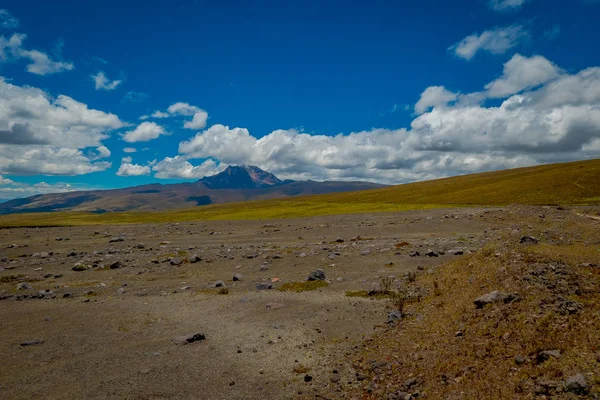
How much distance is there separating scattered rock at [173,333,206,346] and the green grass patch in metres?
7.77

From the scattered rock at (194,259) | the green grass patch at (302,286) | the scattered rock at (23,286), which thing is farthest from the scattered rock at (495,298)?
the scattered rock at (23,286)

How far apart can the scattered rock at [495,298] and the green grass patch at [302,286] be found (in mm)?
10458

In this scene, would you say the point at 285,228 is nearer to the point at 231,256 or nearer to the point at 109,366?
the point at 231,256

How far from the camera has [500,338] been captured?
35.6 ft

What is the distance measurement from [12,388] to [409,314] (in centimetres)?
1487

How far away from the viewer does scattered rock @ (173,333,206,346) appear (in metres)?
14.7

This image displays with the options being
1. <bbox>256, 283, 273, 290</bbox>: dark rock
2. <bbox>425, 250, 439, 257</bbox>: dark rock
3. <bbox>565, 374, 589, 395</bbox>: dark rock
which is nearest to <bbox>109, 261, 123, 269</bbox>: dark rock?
<bbox>256, 283, 273, 290</bbox>: dark rock

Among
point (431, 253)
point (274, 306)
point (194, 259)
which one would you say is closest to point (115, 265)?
point (194, 259)

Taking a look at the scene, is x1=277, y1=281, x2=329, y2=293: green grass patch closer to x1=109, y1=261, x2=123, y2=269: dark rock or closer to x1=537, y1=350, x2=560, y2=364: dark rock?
x1=537, y1=350, x2=560, y2=364: dark rock

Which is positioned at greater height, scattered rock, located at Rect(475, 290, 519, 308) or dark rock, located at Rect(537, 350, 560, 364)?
scattered rock, located at Rect(475, 290, 519, 308)

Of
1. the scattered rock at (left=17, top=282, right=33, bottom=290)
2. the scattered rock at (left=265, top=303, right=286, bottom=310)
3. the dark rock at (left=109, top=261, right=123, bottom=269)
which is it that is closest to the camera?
the scattered rock at (left=265, top=303, right=286, bottom=310)

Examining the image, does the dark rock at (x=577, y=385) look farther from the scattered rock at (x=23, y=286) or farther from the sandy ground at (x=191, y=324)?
the scattered rock at (x=23, y=286)

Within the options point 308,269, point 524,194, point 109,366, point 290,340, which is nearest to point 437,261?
point 308,269

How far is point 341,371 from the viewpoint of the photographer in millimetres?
11914
